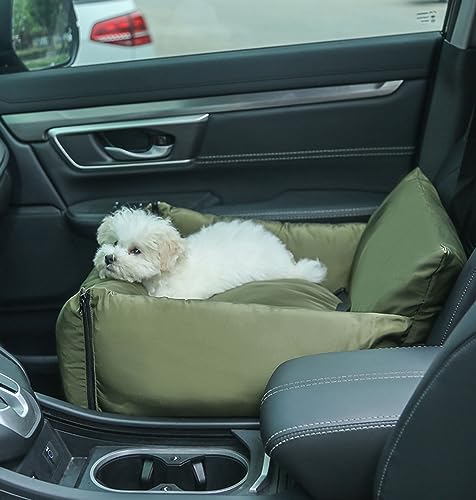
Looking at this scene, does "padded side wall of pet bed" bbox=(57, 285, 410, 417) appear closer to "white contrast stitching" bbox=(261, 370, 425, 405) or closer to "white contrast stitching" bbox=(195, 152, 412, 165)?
"white contrast stitching" bbox=(261, 370, 425, 405)

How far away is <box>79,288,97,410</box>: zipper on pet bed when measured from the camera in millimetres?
1840

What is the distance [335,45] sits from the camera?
2523 millimetres

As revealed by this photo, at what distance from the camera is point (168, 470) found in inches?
65.7

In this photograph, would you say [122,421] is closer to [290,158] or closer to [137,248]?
[137,248]

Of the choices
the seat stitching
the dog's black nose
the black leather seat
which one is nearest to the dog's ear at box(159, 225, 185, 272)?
the dog's black nose

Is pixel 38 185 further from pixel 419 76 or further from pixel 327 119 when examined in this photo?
pixel 419 76

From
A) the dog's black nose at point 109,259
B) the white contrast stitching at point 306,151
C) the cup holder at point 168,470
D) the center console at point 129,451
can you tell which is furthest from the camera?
the white contrast stitching at point 306,151

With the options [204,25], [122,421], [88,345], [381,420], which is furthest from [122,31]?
[381,420]

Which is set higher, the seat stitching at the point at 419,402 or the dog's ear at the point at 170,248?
the seat stitching at the point at 419,402

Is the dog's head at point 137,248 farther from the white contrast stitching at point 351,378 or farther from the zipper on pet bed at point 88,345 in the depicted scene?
the white contrast stitching at point 351,378

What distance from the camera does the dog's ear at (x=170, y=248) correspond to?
7.52ft

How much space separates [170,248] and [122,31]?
83 cm

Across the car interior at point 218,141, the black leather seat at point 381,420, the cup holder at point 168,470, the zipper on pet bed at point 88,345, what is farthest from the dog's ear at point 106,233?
the black leather seat at point 381,420

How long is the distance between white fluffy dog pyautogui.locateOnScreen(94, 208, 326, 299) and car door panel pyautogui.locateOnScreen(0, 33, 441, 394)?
0.76ft
